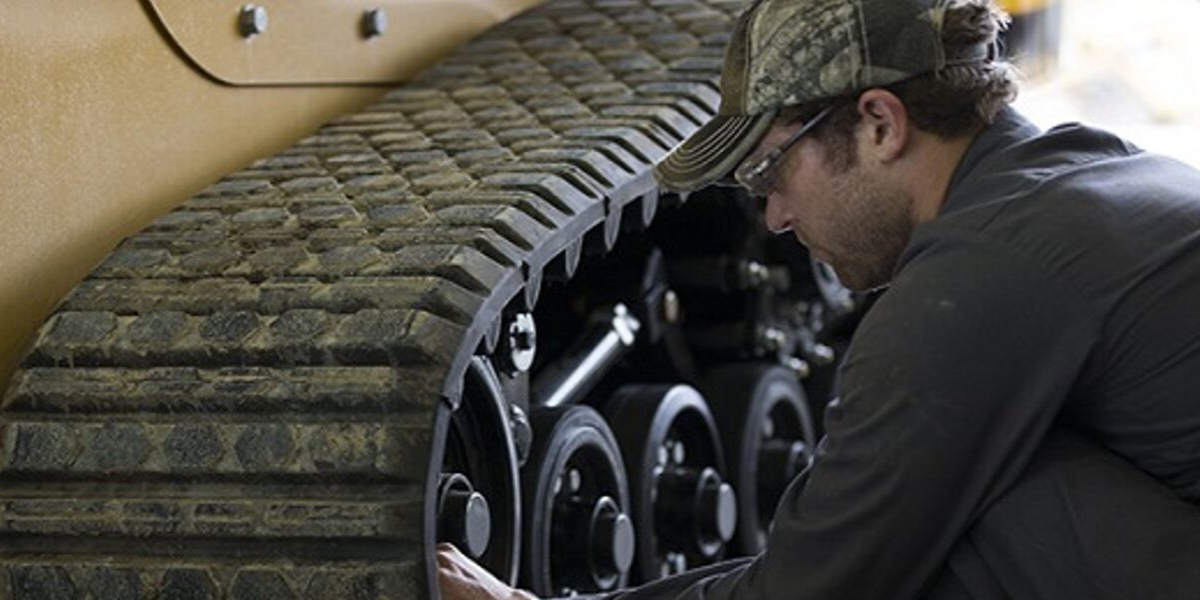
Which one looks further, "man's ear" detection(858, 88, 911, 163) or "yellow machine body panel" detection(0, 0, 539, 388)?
"yellow machine body panel" detection(0, 0, 539, 388)

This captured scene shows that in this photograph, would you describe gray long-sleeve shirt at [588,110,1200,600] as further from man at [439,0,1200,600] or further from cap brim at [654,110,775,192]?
cap brim at [654,110,775,192]

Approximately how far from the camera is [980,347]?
7.84 feet

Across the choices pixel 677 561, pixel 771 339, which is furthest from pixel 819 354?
pixel 677 561

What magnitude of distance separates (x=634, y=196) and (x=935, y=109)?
659mm

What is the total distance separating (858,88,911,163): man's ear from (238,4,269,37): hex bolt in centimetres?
101

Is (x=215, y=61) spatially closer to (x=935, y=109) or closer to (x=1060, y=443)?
(x=935, y=109)

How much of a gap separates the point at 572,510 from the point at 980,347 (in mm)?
1073

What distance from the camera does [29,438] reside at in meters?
2.69

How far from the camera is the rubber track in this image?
2.56 meters

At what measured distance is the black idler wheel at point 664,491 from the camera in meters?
3.70

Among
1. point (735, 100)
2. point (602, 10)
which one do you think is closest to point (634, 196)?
point (735, 100)

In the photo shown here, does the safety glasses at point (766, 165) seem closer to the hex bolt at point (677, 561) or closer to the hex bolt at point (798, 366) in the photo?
the hex bolt at point (677, 561)

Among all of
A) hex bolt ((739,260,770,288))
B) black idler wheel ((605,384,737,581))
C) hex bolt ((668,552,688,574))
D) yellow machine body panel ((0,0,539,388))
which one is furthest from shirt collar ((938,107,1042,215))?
hex bolt ((739,260,770,288))

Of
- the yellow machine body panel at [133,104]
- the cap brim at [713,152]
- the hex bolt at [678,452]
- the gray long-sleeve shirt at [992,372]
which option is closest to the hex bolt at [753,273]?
the hex bolt at [678,452]
